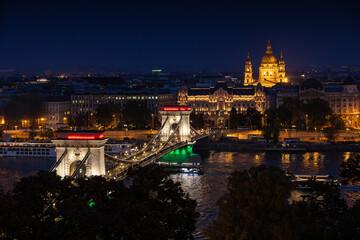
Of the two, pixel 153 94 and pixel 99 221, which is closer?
pixel 99 221

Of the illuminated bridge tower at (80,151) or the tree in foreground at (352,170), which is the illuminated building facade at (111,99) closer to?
the illuminated bridge tower at (80,151)

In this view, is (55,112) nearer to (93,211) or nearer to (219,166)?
(219,166)

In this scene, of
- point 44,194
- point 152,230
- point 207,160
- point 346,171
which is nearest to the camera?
point 152,230

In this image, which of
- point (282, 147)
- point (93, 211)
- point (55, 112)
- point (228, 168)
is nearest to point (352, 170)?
point (93, 211)

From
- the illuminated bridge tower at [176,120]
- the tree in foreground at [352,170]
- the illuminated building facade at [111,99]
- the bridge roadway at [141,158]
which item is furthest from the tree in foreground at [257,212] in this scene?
the illuminated building facade at [111,99]

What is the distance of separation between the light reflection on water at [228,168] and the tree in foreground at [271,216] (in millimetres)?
4422

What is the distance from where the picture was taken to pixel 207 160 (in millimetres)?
29312

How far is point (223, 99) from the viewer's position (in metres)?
49.8

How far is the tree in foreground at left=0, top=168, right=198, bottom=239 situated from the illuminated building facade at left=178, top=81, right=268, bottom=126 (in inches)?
1471

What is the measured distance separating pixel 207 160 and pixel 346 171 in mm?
15158

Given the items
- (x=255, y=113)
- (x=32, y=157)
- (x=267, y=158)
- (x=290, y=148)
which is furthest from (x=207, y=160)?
(x=255, y=113)

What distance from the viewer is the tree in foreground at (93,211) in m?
10.5

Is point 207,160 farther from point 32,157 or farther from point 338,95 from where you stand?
point 338,95

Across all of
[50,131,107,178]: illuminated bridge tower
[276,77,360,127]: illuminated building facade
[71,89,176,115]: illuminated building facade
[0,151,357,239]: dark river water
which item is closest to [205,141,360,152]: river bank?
[0,151,357,239]: dark river water
